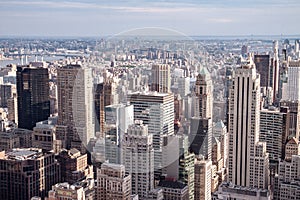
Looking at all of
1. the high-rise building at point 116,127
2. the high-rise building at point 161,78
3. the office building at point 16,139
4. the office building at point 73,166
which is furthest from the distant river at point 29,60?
the high-rise building at point 116,127

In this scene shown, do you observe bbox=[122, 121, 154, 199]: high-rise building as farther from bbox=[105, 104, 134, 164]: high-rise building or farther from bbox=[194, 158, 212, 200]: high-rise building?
bbox=[194, 158, 212, 200]: high-rise building

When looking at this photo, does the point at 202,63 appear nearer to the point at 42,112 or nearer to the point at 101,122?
the point at 101,122

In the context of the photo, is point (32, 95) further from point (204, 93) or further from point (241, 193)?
point (241, 193)

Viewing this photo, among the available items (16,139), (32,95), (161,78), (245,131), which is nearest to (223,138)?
(245,131)

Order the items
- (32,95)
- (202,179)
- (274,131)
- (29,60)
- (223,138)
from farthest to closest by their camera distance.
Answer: (32,95)
(29,60)
(274,131)
(223,138)
(202,179)

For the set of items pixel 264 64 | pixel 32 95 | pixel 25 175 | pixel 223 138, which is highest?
pixel 264 64

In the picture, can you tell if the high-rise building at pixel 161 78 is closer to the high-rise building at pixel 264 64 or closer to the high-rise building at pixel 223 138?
the high-rise building at pixel 223 138

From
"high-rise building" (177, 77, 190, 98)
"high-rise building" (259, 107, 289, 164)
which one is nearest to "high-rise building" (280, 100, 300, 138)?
"high-rise building" (259, 107, 289, 164)
